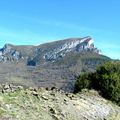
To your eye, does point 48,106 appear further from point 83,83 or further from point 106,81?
point 83,83

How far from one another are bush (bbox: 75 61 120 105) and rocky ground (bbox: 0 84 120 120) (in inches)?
386

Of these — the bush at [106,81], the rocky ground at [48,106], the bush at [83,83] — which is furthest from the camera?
the bush at [83,83]

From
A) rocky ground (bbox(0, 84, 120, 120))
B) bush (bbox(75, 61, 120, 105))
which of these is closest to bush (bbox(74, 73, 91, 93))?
bush (bbox(75, 61, 120, 105))

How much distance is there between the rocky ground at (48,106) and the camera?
28.8m

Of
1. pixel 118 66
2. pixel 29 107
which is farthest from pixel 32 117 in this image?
pixel 118 66

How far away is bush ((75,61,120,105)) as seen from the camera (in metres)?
50.3

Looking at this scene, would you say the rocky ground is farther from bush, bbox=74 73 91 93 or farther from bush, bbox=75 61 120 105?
bush, bbox=74 73 91 93

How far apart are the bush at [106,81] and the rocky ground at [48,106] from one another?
9798 millimetres

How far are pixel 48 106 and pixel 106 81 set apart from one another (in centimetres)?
2114

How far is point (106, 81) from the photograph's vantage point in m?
52.2

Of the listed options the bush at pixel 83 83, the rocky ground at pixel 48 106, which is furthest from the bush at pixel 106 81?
the rocky ground at pixel 48 106

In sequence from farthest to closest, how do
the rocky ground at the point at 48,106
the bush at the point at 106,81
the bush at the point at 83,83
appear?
the bush at the point at 83,83, the bush at the point at 106,81, the rocky ground at the point at 48,106

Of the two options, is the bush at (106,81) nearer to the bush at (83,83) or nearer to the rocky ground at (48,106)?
the bush at (83,83)

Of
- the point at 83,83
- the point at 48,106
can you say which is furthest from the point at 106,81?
the point at 48,106
